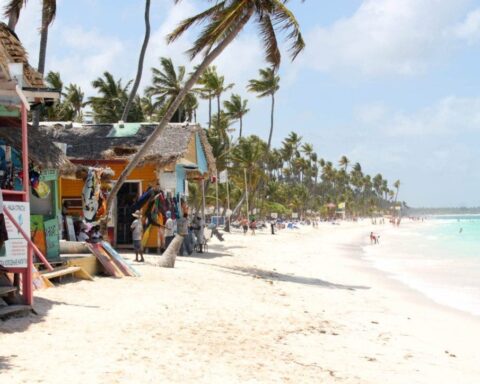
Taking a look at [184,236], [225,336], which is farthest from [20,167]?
[184,236]

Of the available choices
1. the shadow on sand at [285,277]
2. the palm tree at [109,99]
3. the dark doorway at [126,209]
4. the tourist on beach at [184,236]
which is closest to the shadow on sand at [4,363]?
the shadow on sand at [285,277]

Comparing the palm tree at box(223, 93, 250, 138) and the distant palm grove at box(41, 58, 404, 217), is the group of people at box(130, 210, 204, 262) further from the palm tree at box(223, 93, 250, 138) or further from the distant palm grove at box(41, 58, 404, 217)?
the palm tree at box(223, 93, 250, 138)

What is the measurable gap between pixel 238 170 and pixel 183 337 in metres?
42.8

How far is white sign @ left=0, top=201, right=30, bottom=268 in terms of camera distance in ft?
23.5

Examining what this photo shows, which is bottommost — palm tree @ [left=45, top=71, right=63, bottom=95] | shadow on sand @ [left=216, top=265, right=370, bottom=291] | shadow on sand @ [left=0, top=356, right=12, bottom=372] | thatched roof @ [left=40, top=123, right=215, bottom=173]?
shadow on sand @ [left=216, top=265, right=370, bottom=291]

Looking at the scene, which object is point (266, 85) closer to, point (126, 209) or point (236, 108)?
point (236, 108)

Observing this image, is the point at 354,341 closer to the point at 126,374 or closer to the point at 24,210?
the point at 126,374

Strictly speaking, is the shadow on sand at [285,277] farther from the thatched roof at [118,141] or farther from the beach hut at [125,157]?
the thatched roof at [118,141]

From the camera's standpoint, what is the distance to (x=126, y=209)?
17875mm

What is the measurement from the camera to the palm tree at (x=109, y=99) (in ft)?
114

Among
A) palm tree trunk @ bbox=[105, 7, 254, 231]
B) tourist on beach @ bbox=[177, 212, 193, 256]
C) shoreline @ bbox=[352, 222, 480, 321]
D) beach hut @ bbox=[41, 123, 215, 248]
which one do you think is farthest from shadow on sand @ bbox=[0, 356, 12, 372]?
beach hut @ bbox=[41, 123, 215, 248]

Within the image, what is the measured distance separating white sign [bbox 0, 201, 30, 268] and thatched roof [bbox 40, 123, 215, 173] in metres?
9.61

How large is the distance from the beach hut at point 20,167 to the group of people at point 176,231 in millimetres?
2630

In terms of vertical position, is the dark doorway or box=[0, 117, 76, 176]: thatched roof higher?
box=[0, 117, 76, 176]: thatched roof
